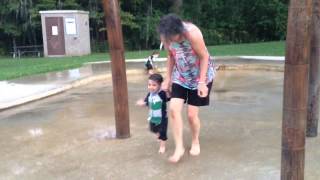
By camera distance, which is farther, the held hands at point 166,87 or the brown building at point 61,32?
the brown building at point 61,32

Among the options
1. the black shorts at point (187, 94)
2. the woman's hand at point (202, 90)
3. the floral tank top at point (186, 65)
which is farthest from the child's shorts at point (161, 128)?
the woman's hand at point (202, 90)

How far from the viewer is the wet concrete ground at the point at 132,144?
16.1ft

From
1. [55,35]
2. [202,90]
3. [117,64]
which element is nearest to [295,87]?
[202,90]

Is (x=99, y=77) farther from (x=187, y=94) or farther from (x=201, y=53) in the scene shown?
(x=201, y=53)

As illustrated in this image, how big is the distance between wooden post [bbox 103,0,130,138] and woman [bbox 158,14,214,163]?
1.04 m

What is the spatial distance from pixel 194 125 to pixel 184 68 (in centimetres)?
68

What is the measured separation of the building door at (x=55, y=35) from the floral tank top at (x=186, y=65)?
21092 mm

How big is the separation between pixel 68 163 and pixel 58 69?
11144mm

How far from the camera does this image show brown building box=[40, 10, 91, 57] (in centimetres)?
2539

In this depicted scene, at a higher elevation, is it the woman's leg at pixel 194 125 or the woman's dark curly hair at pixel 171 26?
the woman's dark curly hair at pixel 171 26

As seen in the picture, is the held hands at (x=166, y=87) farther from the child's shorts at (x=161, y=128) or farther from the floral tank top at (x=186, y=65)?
the child's shorts at (x=161, y=128)

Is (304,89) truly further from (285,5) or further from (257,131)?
(285,5)

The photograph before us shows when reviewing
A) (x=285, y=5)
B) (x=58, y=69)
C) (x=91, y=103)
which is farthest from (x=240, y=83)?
(x=285, y=5)

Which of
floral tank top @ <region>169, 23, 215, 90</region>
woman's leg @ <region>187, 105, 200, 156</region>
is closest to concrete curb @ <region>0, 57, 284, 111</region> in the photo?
woman's leg @ <region>187, 105, 200, 156</region>
